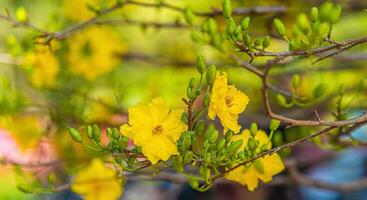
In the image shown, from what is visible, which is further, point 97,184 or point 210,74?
point 97,184

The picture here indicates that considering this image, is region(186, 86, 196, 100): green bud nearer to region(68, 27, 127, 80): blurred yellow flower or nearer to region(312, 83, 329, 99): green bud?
region(312, 83, 329, 99): green bud

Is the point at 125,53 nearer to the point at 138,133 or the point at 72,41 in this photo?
the point at 72,41

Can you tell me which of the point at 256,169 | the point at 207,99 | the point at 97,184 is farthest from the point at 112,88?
the point at 207,99

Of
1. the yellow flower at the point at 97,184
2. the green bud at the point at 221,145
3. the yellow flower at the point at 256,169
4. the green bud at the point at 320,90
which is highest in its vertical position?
the green bud at the point at 320,90

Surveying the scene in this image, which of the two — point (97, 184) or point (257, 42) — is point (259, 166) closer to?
point (257, 42)

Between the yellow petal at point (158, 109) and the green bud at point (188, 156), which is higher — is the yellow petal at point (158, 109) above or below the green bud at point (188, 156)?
above

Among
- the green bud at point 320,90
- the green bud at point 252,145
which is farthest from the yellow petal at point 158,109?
the green bud at point 320,90

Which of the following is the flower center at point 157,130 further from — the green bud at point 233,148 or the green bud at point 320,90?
the green bud at point 320,90
